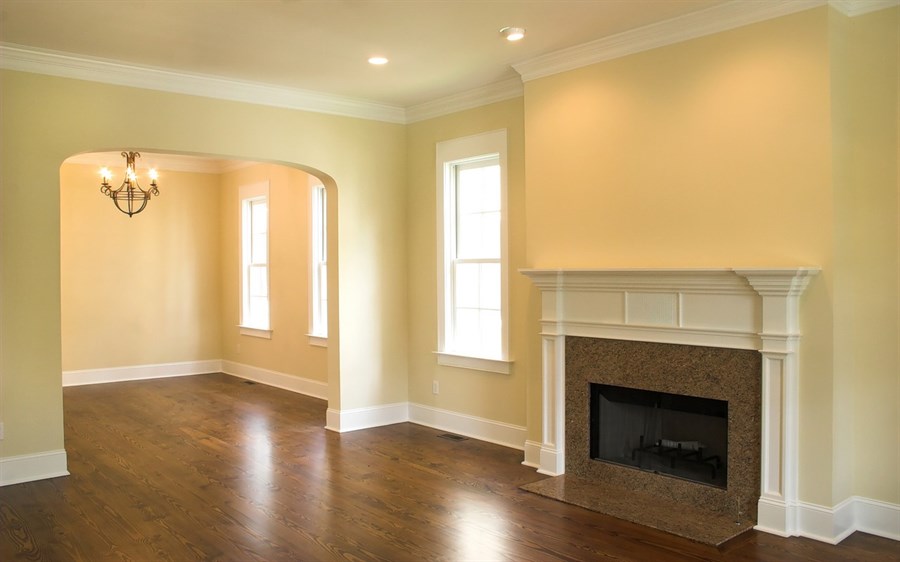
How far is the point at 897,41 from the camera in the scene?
371 cm

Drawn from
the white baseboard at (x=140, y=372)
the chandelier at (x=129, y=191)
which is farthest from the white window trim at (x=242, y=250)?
the chandelier at (x=129, y=191)

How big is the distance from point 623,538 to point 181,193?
7.70 m

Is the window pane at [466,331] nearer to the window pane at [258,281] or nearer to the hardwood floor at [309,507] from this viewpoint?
the hardwood floor at [309,507]

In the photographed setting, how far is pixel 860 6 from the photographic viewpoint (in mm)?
3791

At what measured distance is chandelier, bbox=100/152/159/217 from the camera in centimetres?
760

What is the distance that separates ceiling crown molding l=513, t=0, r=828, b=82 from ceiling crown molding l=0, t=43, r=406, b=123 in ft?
5.83

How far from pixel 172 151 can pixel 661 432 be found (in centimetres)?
400

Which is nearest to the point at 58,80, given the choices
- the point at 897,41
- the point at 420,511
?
the point at 420,511

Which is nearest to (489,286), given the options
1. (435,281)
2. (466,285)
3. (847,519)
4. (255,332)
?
(466,285)

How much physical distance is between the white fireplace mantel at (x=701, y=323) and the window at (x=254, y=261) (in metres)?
4.96

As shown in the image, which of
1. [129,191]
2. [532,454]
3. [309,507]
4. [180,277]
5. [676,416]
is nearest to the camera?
[309,507]

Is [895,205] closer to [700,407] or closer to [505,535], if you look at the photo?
[700,407]

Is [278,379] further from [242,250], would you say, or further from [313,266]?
[242,250]

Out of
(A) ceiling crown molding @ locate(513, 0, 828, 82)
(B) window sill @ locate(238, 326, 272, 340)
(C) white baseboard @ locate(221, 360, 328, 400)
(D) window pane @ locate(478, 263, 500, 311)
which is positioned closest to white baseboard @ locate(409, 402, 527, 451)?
(D) window pane @ locate(478, 263, 500, 311)
